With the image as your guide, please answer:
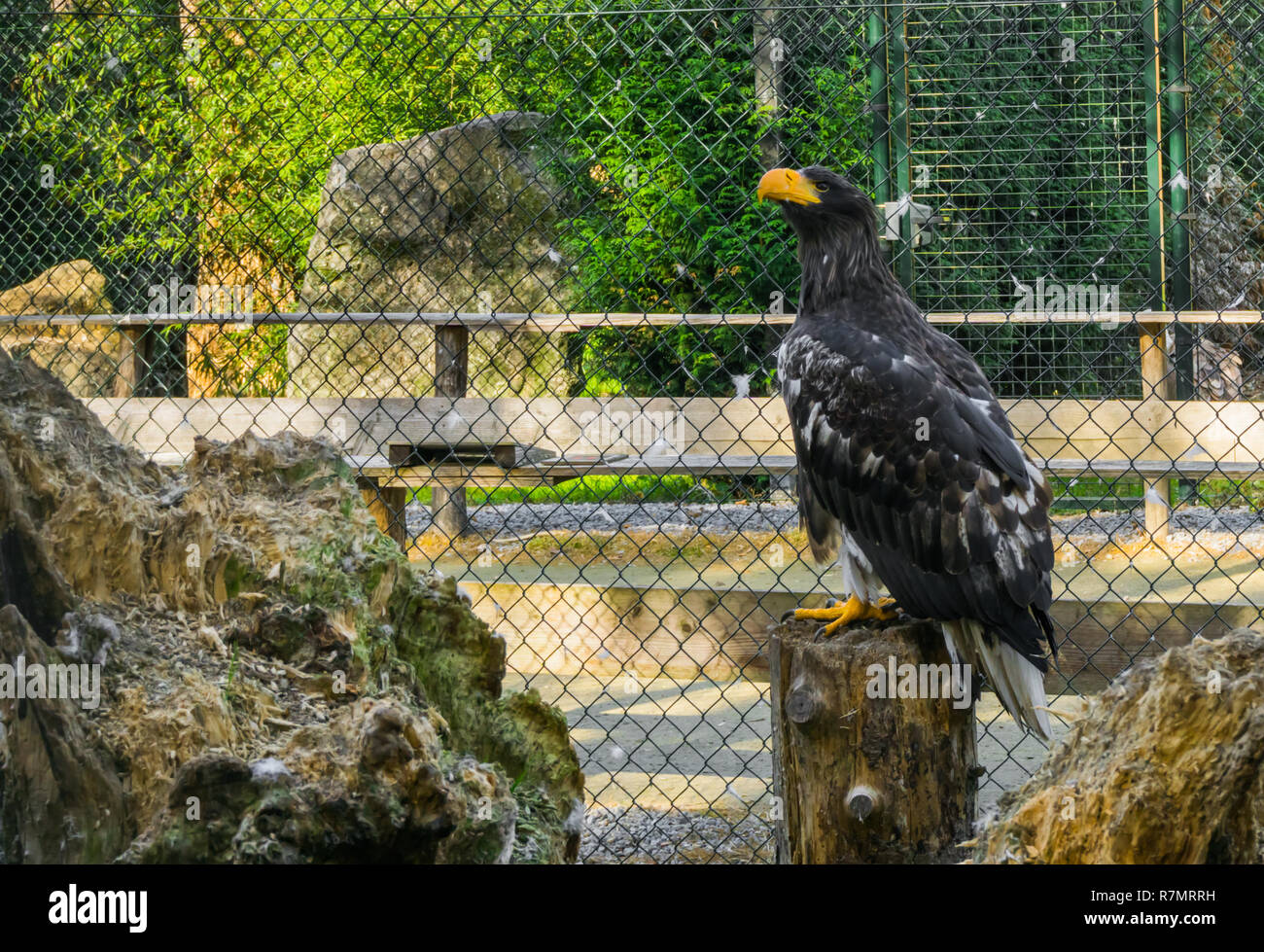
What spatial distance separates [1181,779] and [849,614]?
1.11 meters

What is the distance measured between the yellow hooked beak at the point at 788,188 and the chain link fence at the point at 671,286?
0.24 m

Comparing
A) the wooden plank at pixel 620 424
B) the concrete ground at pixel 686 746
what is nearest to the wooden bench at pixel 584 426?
the wooden plank at pixel 620 424

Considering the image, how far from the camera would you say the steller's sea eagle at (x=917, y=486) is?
232 centimetres

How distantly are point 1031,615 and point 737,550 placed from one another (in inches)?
188

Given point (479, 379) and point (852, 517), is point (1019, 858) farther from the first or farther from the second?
point (479, 379)

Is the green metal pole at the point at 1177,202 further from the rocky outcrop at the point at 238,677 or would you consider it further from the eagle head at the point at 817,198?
the rocky outcrop at the point at 238,677

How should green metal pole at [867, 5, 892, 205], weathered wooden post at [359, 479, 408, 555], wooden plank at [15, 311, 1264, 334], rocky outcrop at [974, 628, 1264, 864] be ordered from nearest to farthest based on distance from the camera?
rocky outcrop at [974, 628, 1264, 864] < wooden plank at [15, 311, 1264, 334] < green metal pole at [867, 5, 892, 205] < weathered wooden post at [359, 479, 408, 555]

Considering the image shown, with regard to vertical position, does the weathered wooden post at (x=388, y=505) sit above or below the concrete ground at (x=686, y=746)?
above

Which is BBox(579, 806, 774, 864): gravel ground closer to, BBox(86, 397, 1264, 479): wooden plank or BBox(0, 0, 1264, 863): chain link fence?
BBox(0, 0, 1264, 863): chain link fence

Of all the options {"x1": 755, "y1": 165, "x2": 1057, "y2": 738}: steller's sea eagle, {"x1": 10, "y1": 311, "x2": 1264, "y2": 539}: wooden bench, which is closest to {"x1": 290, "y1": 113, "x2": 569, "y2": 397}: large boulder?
{"x1": 10, "y1": 311, "x2": 1264, "y2": 539}: wooden bench

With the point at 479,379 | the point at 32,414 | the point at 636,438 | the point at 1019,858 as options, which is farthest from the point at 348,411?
the point at 479,379

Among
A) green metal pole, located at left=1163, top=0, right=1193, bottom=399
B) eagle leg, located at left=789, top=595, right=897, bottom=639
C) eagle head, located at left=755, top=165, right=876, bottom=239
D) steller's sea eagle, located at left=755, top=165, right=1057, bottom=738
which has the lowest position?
eagle leg, located at left=789, top=595, right=897, bottom=639

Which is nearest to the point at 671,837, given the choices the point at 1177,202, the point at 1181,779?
the point at 1181,779

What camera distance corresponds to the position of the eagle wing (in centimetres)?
232
